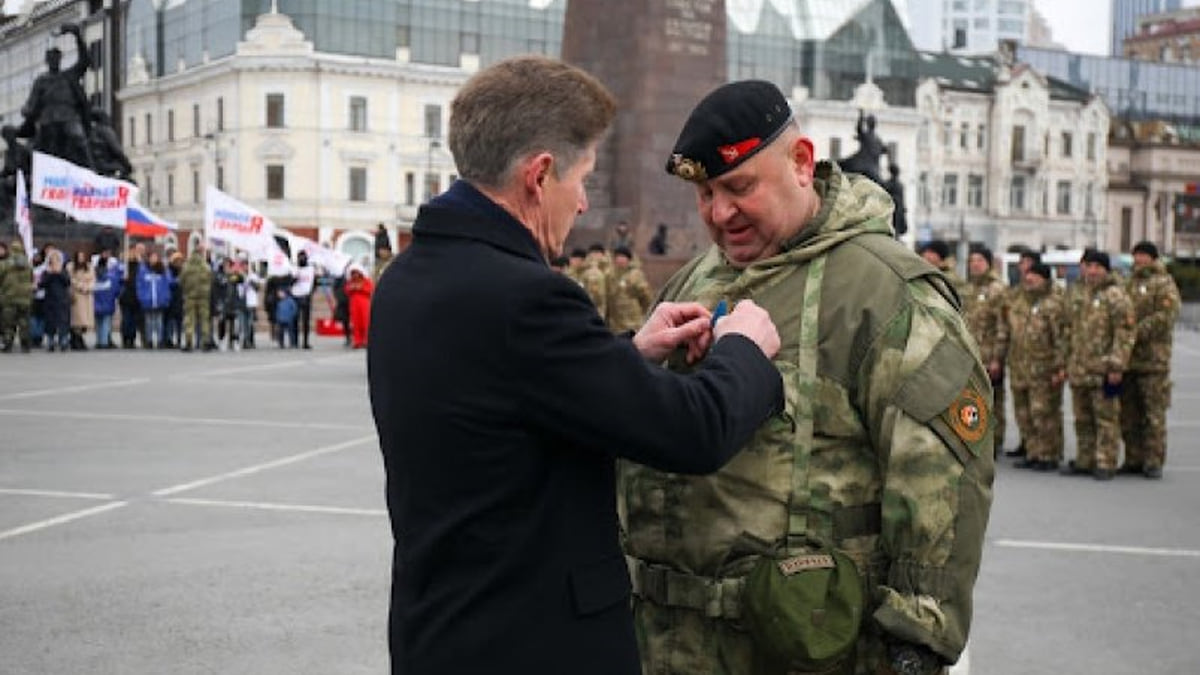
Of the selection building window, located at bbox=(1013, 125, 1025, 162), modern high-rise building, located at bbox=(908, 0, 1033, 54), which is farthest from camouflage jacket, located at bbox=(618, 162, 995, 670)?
modern high-rise building, located at bbox=(908, 0, 1033, 54)

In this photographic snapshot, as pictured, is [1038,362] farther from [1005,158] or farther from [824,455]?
[1005,158]

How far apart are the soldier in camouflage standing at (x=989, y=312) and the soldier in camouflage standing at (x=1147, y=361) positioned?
1283 millimetres

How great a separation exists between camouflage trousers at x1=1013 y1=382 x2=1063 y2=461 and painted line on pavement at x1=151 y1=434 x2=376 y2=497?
17.9 feet

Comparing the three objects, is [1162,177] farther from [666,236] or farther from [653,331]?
[653,331]


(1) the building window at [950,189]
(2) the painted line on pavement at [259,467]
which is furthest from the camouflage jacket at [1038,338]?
(1) the building window at [950,189]

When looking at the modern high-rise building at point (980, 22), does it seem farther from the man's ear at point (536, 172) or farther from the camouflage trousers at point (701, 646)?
the man's ear at point (536, 172)

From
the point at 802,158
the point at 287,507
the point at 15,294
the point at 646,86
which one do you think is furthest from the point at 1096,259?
the point at 15,294

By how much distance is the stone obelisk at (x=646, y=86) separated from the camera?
20641 millimetres

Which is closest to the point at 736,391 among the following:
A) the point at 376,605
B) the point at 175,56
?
the point at 376,605

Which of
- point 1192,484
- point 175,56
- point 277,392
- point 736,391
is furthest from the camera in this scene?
point 175,56

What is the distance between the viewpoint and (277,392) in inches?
631

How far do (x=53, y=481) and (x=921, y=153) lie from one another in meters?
77.0

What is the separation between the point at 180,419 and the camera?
42.8 ft

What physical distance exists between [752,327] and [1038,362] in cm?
991
